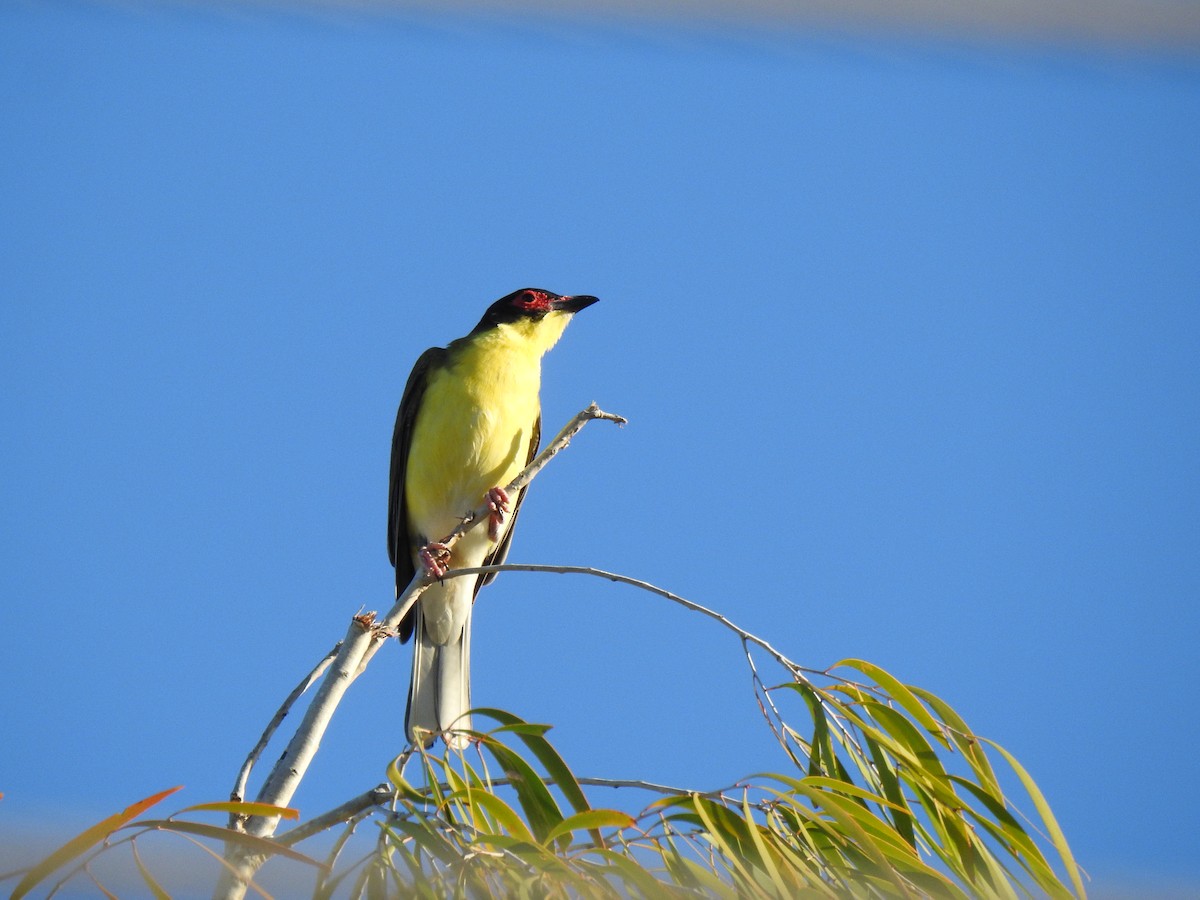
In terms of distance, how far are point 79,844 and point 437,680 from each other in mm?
2426

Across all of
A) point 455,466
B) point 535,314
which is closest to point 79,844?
point 455,466

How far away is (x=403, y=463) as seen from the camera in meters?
4.82

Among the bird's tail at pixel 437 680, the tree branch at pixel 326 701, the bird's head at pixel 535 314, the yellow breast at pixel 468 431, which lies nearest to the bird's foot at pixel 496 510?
the yellow breast at pixel 468 431

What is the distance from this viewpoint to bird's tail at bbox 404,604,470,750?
4.11 metres

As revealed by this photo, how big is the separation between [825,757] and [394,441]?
273 centimetres

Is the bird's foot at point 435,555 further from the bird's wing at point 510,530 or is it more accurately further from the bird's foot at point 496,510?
the bird's wing at point 510,530

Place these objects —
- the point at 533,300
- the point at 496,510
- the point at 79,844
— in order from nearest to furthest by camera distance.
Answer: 1. the point at 79,844
2. the point at 496,510
3. the point at 533,300

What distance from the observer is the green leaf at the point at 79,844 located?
6.15 ft

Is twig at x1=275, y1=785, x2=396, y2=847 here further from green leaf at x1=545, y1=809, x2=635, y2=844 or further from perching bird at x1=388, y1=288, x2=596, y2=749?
perching bird at x1=388, y1=288, x2=596, y2=749

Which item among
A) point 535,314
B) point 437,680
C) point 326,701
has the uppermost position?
point 535,314

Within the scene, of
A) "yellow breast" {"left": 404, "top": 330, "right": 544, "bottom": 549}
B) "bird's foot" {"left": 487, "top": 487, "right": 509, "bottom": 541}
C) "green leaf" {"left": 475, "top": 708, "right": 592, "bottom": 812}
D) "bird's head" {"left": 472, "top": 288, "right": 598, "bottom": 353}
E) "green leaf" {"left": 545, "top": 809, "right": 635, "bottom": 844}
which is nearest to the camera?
"green leaf" {"left": 545, "top": 809, "right": 635, "bottom": 844}

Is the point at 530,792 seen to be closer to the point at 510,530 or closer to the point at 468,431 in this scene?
the point at 468,431

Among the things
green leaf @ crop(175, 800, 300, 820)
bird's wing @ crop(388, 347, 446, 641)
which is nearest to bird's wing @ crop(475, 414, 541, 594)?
bird's wing @ crop(388, 347, 446, 641)

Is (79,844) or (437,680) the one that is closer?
(79,844)
